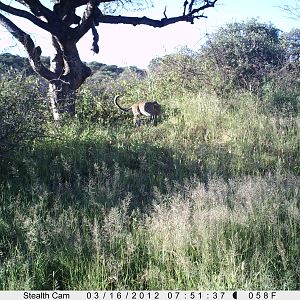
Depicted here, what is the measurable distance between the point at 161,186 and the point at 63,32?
4.45 metres

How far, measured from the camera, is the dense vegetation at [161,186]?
3.22 m

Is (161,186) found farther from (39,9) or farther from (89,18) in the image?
(39,9)

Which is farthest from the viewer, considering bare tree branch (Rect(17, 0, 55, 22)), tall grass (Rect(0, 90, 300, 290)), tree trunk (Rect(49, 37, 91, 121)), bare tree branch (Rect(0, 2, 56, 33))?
tree trunk (Rect(49, 37, 91, 121))

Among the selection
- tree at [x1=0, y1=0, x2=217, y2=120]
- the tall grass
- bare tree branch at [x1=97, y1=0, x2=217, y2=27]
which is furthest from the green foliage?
bare tree branch at [x1=97, y1=0, x2=217, y2=27]

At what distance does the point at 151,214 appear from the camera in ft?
12.7

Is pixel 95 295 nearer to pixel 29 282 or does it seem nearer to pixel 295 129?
pixel 29 282

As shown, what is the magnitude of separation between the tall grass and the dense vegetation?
0.6 inches

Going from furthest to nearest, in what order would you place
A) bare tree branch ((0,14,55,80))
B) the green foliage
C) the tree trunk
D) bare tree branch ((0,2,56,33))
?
the tree trunk → bare tree branch ((0,14,55,80)) → bare tree branch ((0,2,56,33)) → the green foliage

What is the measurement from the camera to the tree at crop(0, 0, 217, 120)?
7.72 meters

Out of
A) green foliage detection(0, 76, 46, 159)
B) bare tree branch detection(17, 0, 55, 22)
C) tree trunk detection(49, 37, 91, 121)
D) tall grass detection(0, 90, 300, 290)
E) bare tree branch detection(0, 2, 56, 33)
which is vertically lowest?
tall grass detection(0, 90, 300, 290)

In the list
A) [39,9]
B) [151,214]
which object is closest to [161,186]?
[151,214]

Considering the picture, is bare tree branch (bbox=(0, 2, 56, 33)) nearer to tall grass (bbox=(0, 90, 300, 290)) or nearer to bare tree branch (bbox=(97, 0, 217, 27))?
bare tree branch (bbox=(97, 0, 217, 27))

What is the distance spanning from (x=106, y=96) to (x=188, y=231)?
6688 mm

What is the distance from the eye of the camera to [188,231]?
346 centimetres
